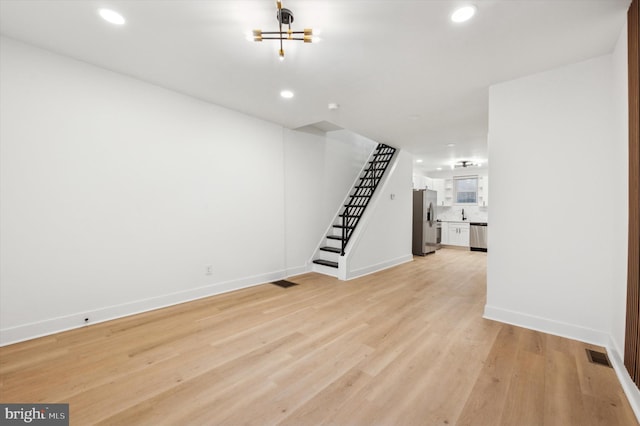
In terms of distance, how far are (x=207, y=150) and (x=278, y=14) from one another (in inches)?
87.3

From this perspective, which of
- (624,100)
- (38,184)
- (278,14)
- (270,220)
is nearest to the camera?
(278,14)

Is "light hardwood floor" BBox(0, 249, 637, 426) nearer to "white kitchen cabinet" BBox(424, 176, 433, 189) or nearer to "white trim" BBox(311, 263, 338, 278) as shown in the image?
"white trim" BBox(311, 263, 338, 278)

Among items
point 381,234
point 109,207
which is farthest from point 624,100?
point 109,207

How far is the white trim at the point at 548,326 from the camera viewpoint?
2414mm

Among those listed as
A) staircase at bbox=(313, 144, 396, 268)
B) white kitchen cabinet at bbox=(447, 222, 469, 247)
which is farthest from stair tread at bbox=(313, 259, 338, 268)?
white kitchen cabinet at bbox=(447, 222, 469, 247)

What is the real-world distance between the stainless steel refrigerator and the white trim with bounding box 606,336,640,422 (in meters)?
4.96

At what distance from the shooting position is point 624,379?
184 centimetres

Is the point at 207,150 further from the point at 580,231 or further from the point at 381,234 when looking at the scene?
the point at 580,231

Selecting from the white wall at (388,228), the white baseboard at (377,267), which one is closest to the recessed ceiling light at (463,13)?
A: the white wall at (388,228)

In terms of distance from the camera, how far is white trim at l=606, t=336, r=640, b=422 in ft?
5.28

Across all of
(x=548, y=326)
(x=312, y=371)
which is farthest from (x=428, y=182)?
(x=312, y=371)

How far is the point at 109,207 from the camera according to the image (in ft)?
9.23

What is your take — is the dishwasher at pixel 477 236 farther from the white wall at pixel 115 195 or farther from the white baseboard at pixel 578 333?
the white wall at pixel 115 195

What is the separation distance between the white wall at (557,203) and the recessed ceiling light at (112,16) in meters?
3.69
